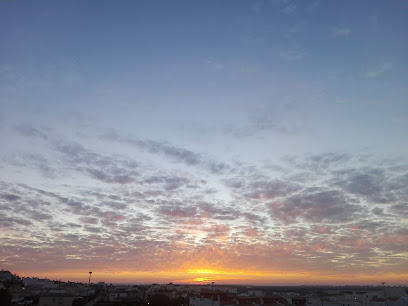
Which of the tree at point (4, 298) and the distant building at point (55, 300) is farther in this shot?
the distant building at point (55, 300)

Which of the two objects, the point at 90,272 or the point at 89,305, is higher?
the point at 90,272

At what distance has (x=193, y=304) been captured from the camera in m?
81.0

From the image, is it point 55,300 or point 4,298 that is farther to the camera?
point 55,300

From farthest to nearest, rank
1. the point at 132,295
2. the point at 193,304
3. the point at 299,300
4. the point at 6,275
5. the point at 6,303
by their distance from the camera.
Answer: the point at 6,275
the point at 132,295
the point at 299,300
the point at 193,304
the point at 6,303

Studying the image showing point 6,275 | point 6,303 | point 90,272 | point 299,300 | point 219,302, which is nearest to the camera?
point 6,303

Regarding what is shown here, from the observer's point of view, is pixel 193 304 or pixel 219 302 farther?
pixel 193 304

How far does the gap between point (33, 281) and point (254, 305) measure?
12841cm

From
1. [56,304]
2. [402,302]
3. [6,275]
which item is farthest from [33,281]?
[402,302]

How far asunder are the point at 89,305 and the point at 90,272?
11497mm

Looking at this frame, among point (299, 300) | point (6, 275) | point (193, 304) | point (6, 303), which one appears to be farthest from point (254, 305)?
point (6, 275)

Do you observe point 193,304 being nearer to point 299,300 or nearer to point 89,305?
point 89,305

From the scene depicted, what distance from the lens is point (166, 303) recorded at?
79.6 metres

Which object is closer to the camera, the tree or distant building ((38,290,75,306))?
the tree

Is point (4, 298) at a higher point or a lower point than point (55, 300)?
higher
